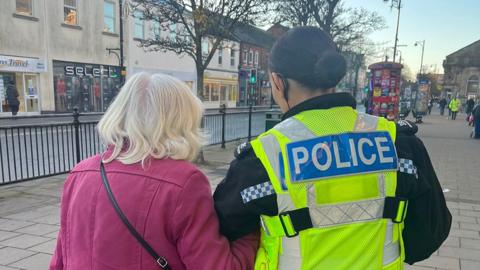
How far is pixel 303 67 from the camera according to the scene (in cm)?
147

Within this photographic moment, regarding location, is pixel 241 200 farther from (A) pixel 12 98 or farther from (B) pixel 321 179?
(A) pixel 12 98

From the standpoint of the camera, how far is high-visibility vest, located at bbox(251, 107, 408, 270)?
52.9 inches

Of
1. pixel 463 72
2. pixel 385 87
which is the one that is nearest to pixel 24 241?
pixel 385 87

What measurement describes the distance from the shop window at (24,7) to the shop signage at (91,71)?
352 cm

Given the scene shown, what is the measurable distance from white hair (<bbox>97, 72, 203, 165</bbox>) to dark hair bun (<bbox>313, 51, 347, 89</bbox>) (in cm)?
52

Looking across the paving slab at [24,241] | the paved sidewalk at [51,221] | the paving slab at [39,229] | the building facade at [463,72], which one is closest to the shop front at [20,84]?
the paved sidewalk at [51,221]

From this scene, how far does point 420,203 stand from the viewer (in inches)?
61.1

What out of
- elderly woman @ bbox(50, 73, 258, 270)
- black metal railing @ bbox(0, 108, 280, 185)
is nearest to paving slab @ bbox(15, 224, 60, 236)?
black metal railing @ bbox(0, 108, 280, 185)

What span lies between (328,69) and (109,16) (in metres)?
27.1

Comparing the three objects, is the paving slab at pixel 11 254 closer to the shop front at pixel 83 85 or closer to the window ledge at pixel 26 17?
the window ledge at pixel 26 17

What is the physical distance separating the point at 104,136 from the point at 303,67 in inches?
32.7

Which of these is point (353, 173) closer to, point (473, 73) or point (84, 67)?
point (84, 67)

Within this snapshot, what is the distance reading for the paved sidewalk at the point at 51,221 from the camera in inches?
152

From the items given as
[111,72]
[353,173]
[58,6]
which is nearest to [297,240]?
[353,173]
